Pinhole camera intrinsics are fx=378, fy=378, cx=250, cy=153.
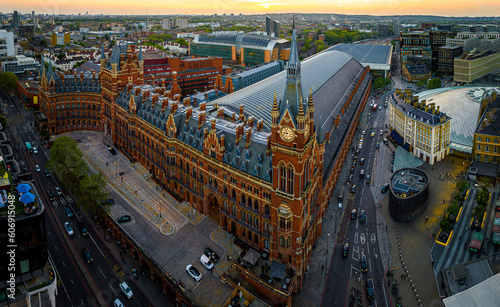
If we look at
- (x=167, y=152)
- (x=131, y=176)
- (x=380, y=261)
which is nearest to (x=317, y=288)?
(x=380, y=261)

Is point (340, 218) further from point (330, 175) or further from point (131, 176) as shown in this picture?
point (131, 176)

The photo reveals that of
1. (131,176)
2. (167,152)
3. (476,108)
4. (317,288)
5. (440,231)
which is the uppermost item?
→ (476,108)

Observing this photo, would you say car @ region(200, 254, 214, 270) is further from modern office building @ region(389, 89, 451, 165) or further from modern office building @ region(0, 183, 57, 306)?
modern office building @ region(389, 89, 451, 165)

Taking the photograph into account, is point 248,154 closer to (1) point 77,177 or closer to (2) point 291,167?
(2) point 291,167

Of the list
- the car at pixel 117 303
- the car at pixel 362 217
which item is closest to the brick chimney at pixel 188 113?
the car at pixel 117 303

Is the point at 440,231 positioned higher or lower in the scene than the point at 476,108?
lower

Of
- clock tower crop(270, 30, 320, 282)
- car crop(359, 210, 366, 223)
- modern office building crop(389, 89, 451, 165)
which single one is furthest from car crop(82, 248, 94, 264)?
modern office building crop(389, 89, 451, 165)
